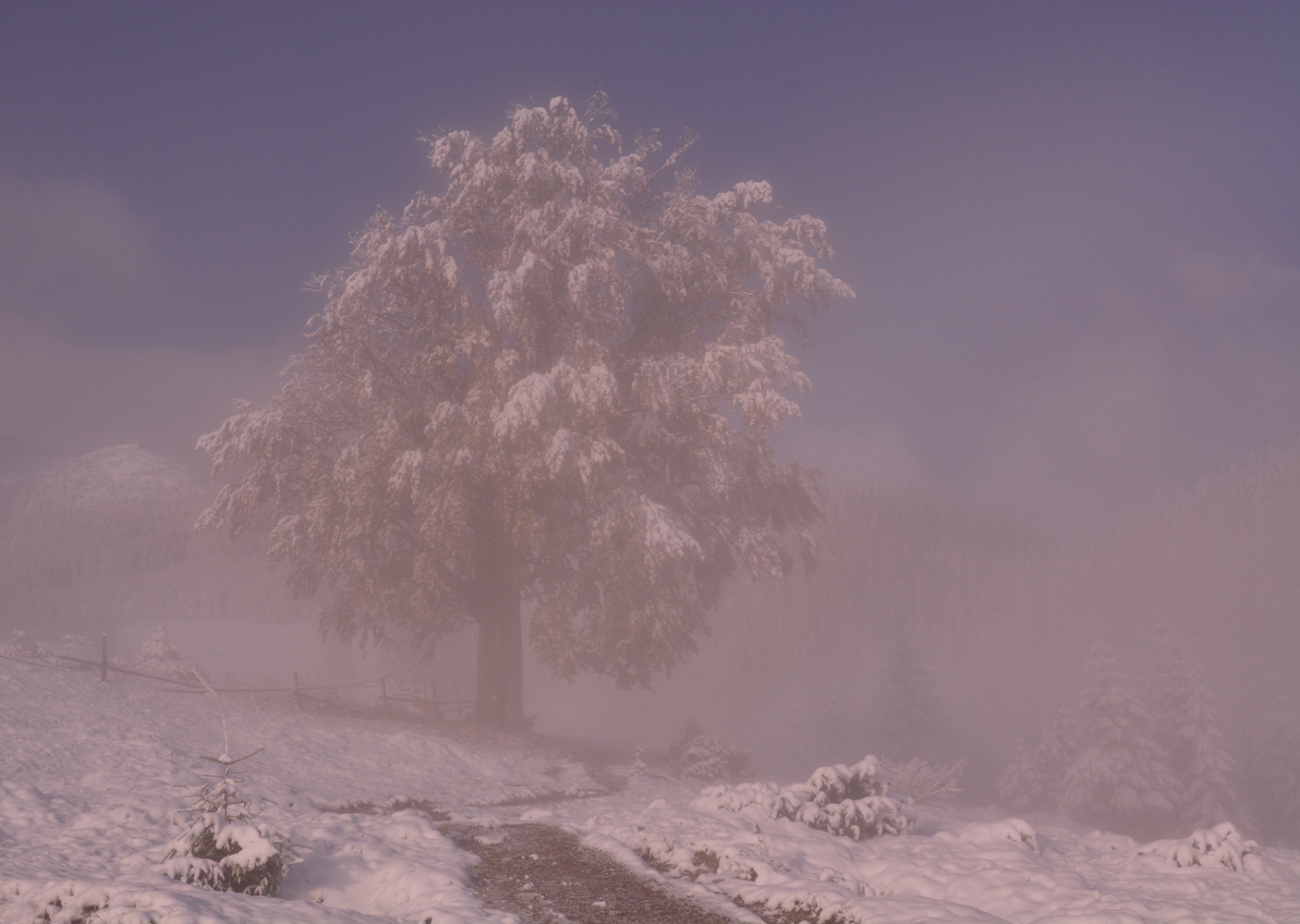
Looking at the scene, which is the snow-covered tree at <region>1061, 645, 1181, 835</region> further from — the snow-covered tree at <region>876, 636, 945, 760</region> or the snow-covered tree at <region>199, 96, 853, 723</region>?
the snow-covered tree at <region>199, 96, 853, 723</region>

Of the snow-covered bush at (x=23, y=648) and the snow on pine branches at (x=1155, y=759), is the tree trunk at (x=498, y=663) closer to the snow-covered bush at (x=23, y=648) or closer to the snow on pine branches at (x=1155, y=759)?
the snow-covered bush at (x=23, y=648)

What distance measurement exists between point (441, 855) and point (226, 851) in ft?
7.44

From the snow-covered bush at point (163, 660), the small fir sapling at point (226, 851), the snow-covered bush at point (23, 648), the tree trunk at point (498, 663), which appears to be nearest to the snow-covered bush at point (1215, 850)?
the small fir sapling at point (226, 851)

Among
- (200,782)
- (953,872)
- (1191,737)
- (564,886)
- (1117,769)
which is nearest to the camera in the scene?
(564,886)

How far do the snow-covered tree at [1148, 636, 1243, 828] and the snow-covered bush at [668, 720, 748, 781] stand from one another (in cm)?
2668

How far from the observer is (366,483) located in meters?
17.0

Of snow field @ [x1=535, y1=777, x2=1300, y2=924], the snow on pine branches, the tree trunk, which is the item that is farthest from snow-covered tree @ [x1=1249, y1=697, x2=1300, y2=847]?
the tree trunk

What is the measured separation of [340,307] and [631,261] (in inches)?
277

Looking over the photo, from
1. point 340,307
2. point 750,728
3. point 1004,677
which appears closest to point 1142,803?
point 340,307

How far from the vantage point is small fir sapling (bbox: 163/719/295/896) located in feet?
17.7

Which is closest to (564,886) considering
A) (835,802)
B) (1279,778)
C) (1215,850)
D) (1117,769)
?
(835,802)

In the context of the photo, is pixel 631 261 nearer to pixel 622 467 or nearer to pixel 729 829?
pixel 622 467

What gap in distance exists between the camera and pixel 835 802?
944 cm

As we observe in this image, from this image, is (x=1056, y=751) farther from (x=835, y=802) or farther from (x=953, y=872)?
(x=953, y=872)
